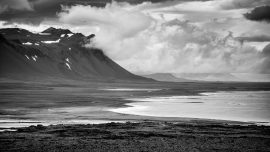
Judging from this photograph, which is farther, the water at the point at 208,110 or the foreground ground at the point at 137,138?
the water at the point at 208,110

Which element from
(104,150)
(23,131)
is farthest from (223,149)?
(23,131)

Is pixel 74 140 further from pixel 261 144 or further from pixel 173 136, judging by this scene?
pixel 261 144

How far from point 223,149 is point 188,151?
2.30 metres

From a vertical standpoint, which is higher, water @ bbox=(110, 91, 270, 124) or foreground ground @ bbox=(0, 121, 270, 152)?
water @ bbox=(110, 91, 270, 124)

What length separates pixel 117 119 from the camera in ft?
133

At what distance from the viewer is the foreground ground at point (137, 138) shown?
22797 millimetres

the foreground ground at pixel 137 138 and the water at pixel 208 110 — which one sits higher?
the water at pixel 208 110

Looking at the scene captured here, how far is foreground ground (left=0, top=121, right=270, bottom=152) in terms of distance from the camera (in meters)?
22.8

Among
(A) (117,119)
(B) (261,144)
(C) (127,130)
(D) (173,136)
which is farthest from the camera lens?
(A) (117,119)

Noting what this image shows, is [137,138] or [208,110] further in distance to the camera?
[208,110]

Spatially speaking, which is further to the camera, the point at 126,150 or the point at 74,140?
the point at 74,140

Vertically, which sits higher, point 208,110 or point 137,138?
point 208,110

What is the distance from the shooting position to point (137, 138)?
1037 inches

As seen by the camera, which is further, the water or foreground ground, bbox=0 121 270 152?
the water
